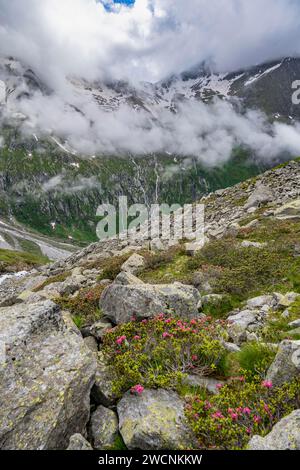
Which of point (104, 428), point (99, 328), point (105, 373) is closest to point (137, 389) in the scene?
point (104, 428)

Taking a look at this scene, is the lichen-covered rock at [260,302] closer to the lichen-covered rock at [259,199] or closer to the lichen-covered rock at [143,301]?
the lichen-covered rock at [143,301]

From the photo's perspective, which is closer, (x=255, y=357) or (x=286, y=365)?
(x=286, y=365)

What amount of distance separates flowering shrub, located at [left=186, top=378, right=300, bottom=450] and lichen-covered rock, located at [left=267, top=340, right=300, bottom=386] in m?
0.19

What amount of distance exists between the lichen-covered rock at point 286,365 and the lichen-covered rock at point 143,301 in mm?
3927

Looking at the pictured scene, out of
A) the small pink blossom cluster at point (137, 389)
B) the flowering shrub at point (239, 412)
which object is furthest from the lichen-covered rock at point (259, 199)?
the small pink blossom cluster at point (137, 389)

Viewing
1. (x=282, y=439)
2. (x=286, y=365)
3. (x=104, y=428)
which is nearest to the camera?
(x=282, y=439)

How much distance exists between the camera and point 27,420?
569 cm

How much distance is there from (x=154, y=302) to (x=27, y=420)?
4954mm

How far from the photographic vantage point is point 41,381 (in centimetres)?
634

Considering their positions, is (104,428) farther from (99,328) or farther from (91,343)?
(99,328)

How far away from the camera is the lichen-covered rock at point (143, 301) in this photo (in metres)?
9.81

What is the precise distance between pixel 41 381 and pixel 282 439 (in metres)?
4.45
